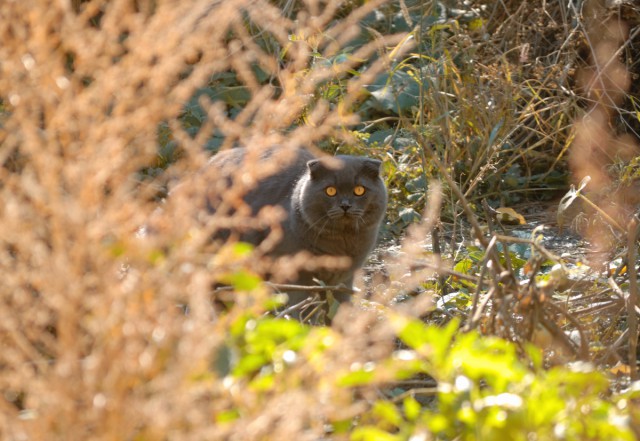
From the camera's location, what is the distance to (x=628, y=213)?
15.4 ft

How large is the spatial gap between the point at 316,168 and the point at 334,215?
0.68 ft

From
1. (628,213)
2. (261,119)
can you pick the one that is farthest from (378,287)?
(261,119)

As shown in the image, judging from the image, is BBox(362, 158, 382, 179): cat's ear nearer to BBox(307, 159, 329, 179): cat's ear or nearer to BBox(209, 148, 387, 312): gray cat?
BBox(209, 148, 387, 312): gray cat

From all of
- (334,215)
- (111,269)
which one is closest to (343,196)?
(334,215)

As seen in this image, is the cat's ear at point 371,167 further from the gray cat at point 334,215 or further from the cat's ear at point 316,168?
the cat's ear at point 316,168

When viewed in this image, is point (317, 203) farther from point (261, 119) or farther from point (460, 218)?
point (261, 119)

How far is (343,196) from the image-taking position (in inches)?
163

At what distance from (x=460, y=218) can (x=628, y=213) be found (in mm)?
805

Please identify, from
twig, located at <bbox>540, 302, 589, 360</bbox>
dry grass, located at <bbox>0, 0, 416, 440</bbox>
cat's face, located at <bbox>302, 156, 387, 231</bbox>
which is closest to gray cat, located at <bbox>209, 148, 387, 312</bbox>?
cat's face, located at <bbox>302, 156, 387, 231</bbox>

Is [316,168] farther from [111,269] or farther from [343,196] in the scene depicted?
[111,269]

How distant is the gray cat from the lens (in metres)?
4.14

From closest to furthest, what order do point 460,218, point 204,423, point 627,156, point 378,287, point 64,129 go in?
point 204,423 < point 64,129 < point 378,287 < point 460,218 < point 627,156

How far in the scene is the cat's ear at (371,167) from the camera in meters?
4.20

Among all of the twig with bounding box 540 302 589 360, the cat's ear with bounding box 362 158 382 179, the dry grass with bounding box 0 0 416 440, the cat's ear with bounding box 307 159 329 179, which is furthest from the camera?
the cat's ear with bounding box 362 158 382 179
